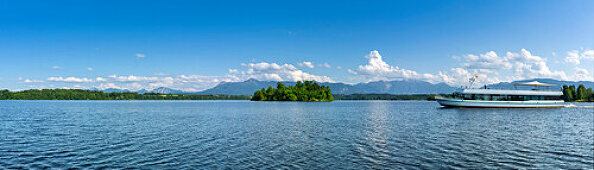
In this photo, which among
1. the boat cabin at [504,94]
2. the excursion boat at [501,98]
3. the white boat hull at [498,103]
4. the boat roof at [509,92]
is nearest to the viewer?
the white boat hull at [498,103]

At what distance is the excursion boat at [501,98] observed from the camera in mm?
91812

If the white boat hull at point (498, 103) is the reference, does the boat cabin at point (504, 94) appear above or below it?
above

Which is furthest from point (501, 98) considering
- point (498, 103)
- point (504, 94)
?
point (498, 103)

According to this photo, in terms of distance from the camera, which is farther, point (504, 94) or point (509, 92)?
point (504, 94)

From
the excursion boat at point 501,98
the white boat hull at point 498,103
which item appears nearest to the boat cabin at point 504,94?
the excursion boat at point 501,98

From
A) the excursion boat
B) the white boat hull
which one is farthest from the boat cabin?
the white boat hull

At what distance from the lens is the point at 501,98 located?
308 ft

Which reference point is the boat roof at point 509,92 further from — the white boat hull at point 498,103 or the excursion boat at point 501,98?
the white boat hull at point 498,103

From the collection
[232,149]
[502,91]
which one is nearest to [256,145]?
[232,149]

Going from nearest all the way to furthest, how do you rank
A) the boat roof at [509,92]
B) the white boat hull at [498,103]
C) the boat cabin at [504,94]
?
the white boat hull at [498,103] < the boat roof at [509,92] < the boat cabin at [504,94]

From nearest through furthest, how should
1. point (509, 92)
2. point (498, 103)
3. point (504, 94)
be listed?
point (498, 103)
point (509, 92)
point (504, 94)

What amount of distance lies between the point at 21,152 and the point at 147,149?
8.03 meters

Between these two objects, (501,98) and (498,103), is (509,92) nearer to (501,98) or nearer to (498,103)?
(501,98)

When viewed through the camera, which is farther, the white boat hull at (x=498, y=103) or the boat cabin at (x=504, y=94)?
the boat cabin at (x=504, y=94)
